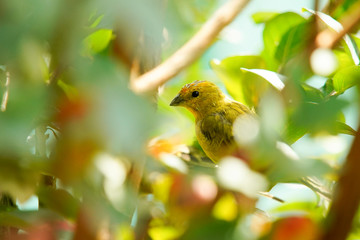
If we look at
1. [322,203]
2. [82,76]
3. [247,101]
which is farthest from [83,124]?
[247,101]

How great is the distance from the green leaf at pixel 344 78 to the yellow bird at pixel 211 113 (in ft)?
2.59

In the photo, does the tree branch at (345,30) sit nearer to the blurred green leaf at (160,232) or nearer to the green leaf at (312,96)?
the green leaf at (312,96)

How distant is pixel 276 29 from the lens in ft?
5.32

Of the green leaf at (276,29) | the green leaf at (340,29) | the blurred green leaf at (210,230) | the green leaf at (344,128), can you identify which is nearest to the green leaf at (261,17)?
the green leaf at (276,29)

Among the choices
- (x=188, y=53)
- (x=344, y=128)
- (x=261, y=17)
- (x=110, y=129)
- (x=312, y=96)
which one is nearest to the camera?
(x=110, y=129)

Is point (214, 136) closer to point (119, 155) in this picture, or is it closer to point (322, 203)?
point (322, 203)

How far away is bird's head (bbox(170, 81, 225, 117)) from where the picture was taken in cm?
258

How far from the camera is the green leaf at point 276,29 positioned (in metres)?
1.60

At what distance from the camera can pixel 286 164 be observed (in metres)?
0.58

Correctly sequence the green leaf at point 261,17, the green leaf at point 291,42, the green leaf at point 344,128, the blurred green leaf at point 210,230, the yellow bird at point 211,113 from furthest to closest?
the yellow bird at point 211,113, the green leaf at point 261,17, the green leaf at point 291,42, the green leaf at point 344,128, the blurred green leaf at point 210,230

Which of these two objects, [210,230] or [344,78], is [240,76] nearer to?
[344,78]

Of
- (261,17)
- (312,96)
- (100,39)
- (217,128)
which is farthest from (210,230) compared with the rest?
(217,128)

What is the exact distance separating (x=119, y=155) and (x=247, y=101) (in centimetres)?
117

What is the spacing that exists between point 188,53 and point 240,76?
870mm
